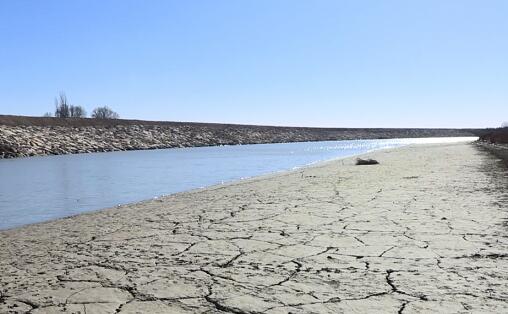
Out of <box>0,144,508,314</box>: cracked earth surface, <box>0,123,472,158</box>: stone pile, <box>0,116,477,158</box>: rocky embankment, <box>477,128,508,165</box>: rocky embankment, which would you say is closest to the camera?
<box>0,144,508,314</box>: cracked earth surface

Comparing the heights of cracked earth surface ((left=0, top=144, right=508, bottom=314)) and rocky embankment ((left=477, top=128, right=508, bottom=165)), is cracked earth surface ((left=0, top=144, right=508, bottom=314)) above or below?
below

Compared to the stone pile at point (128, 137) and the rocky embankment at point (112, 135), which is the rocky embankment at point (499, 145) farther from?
the rocky embankment at point (112, 135)

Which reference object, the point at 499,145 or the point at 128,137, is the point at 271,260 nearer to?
the point at 499,145

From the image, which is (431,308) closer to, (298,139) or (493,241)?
(493,241)

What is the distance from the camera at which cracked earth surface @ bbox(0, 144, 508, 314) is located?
3.58 meters

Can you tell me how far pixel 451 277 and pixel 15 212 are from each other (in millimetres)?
9411

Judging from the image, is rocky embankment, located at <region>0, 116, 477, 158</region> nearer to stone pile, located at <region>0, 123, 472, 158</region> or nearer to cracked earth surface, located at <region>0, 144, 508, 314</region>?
stone pile, located at <region>0, 123, 472, 158</region>

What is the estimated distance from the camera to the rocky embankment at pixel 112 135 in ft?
142

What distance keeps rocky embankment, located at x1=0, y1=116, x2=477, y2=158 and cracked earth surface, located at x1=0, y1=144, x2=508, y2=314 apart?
35.2m

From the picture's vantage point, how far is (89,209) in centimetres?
1062

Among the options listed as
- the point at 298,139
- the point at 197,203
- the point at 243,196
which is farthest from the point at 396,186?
the point at 298,139

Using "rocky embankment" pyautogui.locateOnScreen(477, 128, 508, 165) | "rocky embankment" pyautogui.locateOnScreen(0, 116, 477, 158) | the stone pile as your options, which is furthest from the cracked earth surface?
"rocky embankment" pyautogui.locateOnScreen(0, 116, 477, 158)

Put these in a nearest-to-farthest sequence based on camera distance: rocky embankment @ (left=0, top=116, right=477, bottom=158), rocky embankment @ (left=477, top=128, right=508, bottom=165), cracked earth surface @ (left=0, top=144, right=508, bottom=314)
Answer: cracked earth surface @ (left=0, top=144, right=508, bottom=314)
rocky embankment @ (left=477, top=128, right=508, bottom=165)
rocky embankment @ (left=0, top=116, right=477, bottom=158)

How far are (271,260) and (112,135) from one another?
56915 mm
